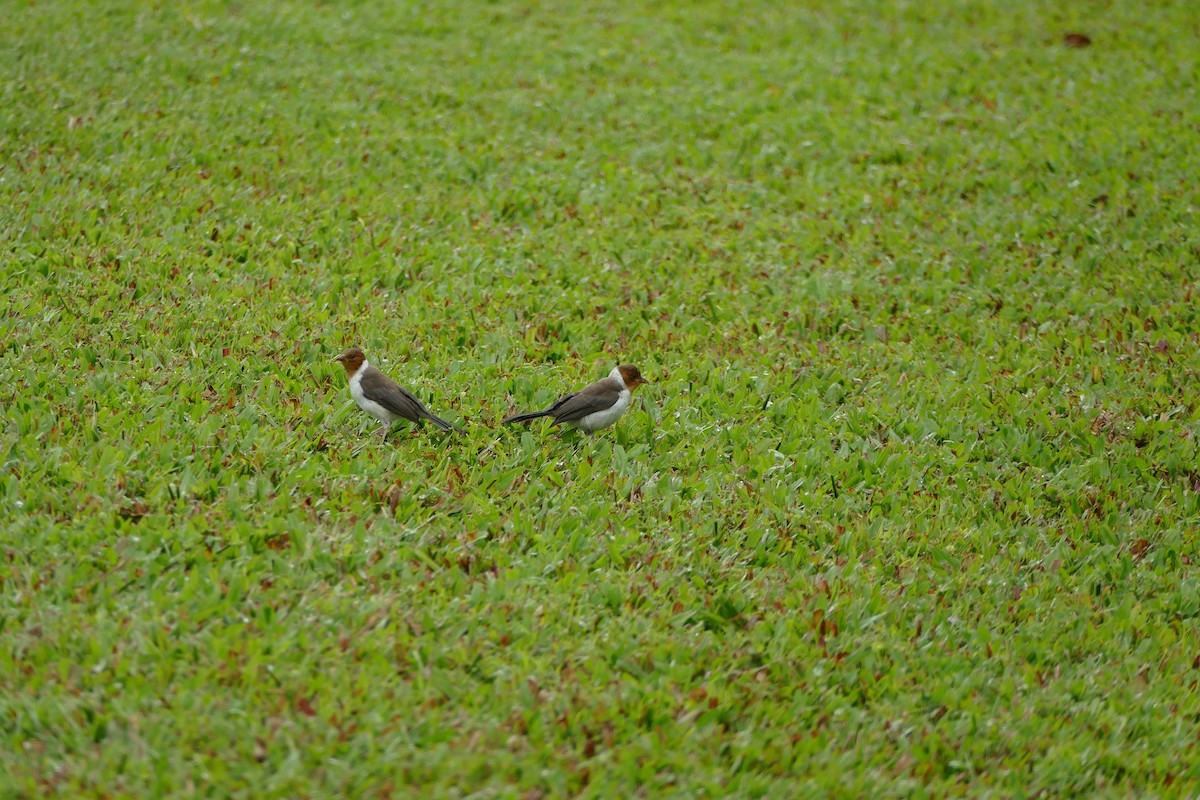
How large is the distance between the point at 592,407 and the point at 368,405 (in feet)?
4.47

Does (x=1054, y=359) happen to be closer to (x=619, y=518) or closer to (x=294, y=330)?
(x=619, y=518)

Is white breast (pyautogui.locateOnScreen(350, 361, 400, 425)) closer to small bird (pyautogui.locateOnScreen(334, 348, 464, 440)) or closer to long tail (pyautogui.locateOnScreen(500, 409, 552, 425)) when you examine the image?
small bird (pyautogui.locateOnScreen(334, 348, 464, 440))

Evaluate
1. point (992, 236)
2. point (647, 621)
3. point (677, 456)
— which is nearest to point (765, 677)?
point (647, 621)

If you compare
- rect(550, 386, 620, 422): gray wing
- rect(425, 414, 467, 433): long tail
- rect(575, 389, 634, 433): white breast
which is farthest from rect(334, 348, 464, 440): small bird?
rect(575, 389, 634, 433): white breast

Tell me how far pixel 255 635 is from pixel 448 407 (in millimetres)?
2671

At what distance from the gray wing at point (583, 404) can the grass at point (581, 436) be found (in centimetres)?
26

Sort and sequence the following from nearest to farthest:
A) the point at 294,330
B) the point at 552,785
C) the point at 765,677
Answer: the point at 552,785, the point at 765,677, the point at 294,330

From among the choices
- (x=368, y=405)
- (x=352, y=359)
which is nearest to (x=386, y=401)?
(x=368, y=405)

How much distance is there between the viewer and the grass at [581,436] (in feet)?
15.6

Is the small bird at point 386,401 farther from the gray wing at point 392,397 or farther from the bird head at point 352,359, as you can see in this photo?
the bird head at point 352,359

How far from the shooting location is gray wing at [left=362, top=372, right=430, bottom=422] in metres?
6.75

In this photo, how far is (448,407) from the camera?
7324 millimetres

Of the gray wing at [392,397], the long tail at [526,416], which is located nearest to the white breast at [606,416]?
the long tail at [526,416]

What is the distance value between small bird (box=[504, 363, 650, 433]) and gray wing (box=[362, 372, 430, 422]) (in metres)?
0.56
